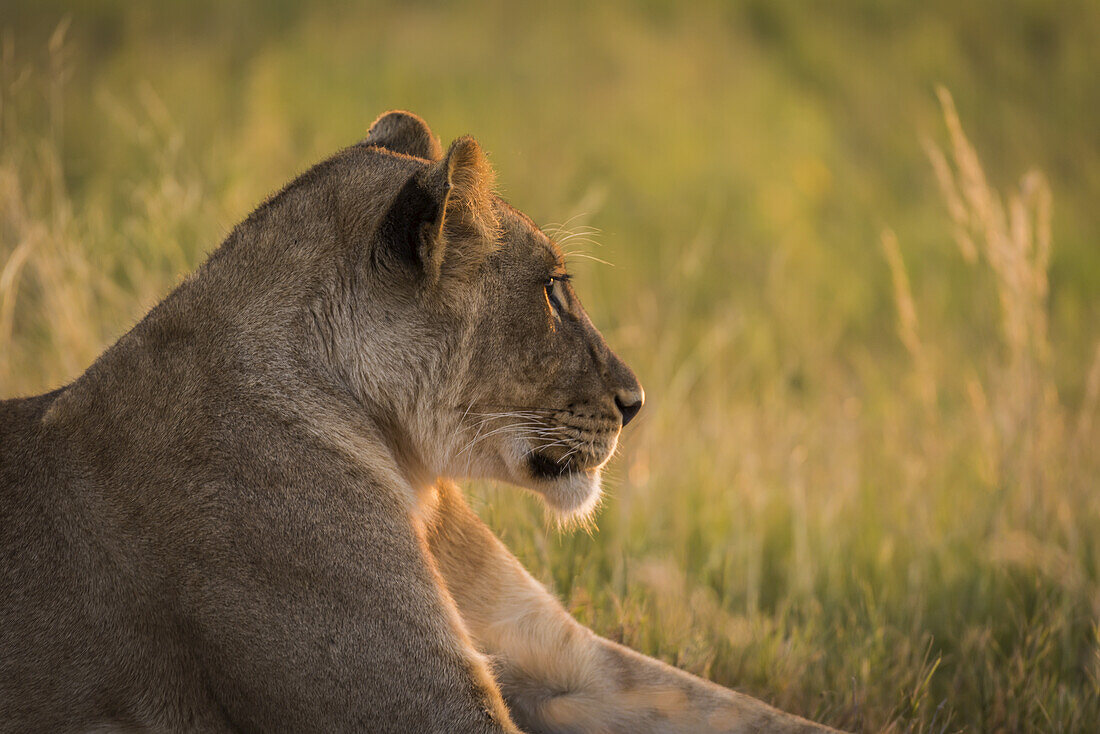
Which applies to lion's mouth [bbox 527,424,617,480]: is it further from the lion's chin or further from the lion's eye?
the lion's eye

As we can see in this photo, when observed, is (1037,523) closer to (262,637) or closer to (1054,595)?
(1054,595)

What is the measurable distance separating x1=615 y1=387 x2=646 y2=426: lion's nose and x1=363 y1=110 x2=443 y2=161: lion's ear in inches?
37.6

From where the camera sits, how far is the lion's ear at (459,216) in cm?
268

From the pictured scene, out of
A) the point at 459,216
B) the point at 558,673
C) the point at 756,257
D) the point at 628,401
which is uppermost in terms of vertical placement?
the point at 756,257

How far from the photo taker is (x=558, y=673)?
3.13 m

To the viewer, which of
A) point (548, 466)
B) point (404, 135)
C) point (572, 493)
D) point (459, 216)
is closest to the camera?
point (459, 216)

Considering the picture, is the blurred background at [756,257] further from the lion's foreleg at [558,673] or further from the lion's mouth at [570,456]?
the lion's mouth at [570,456]

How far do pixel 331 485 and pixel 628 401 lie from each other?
96 centimetres

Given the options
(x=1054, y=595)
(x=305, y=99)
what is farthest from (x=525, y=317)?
(x=305, y=99)

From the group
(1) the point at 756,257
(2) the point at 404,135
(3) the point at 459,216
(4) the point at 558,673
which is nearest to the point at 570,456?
(4) the point at 558,673

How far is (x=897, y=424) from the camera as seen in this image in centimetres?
683

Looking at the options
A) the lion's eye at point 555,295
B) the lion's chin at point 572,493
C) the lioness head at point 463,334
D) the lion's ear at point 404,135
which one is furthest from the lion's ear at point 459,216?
the lion's chin at point 572,493

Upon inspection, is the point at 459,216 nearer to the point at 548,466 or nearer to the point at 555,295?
the point at 555,295

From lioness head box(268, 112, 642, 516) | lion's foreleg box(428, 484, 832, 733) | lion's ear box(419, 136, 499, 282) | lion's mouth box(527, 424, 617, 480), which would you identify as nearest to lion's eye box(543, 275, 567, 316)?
lioness head box(268, 112, 642, 516)
